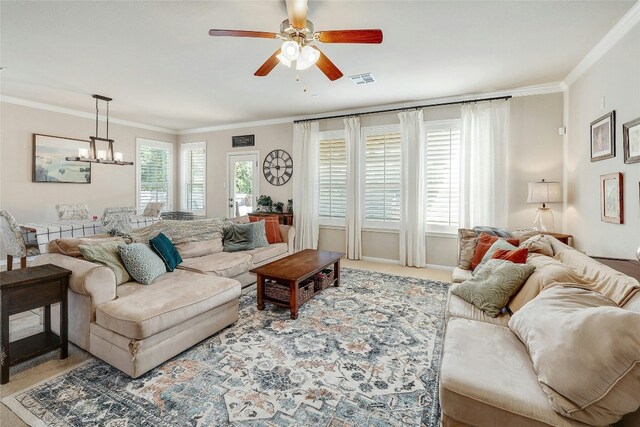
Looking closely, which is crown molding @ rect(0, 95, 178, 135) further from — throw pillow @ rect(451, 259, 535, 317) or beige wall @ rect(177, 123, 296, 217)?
throw pillow @ rect(451, 259, 535, 317)

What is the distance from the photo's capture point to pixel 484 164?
4.48m

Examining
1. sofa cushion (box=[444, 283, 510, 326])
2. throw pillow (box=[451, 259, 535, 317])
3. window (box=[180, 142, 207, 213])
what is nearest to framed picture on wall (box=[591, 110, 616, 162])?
throw pillow (box=[451, 259, 535, 317])

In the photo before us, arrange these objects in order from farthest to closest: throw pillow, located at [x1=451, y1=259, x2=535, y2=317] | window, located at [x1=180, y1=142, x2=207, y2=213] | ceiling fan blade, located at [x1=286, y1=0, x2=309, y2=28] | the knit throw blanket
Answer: window, located at [x1=180, y1=142, x2=207, y2=213] < the knit throw blanket < throw pillow, located at [x1=451, y1=259, x2=535, y2=317] < ceiling fan blade, located at [x1=286, y1=0, x2=309, y2=28]

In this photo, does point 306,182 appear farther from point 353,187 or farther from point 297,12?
point 297,12

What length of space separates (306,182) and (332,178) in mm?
529

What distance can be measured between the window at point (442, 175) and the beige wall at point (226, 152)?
8.69ft

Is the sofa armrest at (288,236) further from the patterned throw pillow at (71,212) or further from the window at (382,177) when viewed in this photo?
the patterned throw pillow at (71,212)

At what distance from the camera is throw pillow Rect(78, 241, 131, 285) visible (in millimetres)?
2457

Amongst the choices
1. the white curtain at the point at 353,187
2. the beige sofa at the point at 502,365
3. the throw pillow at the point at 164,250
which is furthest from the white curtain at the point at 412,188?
the throw pillow at the point at 164,250

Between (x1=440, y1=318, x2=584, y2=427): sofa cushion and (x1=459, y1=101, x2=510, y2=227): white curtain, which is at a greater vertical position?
(x1=459, y1=101, x2=510, y2=227): white curtain

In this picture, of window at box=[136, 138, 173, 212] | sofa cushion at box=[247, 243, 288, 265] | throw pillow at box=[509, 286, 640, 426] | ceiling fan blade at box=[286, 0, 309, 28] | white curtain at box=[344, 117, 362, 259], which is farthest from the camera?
window at box=[136, 138, 173, 212]

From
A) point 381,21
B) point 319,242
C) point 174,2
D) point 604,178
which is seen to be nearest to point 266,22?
point 174,2

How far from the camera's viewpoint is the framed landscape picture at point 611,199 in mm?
2756

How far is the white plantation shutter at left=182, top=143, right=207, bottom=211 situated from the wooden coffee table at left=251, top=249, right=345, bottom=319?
15.0 ft
